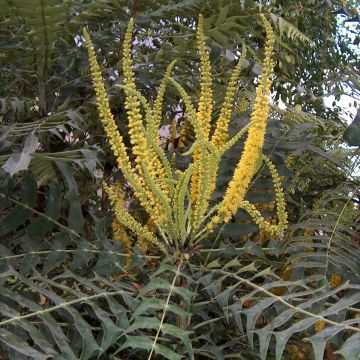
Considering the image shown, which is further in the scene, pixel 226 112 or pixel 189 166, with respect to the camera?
pixel 226 112

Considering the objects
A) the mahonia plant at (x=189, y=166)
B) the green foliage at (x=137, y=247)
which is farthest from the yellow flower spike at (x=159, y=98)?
the green foliage at (x=137, y=247)

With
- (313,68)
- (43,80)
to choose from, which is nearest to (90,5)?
(43,80)

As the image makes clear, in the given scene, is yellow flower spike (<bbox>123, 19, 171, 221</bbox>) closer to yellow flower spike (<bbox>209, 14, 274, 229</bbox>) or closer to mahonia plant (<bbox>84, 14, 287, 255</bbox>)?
mahonia plant (<bbox>84, 14, 287, 255</bbox>)

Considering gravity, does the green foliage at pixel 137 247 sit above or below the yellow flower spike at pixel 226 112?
below

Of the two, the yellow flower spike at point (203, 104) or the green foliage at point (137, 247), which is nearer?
the green foliage at point (137, 247)

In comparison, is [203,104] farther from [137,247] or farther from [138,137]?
[137,247]

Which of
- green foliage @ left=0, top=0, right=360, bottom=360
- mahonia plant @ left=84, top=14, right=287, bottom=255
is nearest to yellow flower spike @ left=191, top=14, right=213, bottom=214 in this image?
mahonia plant @ left=84, top=14, right=287, bottom=255

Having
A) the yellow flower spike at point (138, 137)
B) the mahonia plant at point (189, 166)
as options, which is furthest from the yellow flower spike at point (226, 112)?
the yellow flower spike at point (138, 137)

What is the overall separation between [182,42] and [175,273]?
0.52m

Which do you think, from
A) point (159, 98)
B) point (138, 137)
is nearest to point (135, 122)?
point (138, 137)

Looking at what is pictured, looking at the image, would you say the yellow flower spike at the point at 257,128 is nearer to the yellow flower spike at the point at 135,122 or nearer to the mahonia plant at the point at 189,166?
the mahonia plant at the point at 189,166

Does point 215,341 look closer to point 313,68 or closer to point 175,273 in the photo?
point 175,273

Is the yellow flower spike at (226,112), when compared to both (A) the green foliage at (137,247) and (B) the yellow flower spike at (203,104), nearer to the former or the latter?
(B) the yellow flower spike at (203,104)

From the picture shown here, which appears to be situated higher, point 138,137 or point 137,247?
point 138,137
